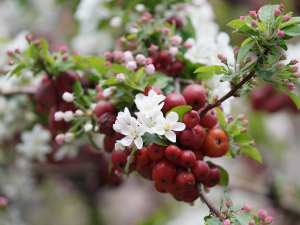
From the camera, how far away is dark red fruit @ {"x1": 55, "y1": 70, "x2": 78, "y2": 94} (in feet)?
2.48

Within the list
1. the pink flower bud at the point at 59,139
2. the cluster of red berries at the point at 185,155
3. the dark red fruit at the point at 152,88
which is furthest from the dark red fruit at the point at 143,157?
the pink flower bud at the point at 59,139

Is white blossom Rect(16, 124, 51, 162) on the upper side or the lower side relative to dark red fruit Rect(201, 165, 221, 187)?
lower

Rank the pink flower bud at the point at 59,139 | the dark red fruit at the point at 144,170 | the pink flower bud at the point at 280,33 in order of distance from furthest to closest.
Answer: the pink flower bud at the point at 59,139
the dark red fruit at the point at 144,170
the pink flower bud at the point at 280,33

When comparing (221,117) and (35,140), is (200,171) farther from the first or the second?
(35,140)

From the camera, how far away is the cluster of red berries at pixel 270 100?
1.42m

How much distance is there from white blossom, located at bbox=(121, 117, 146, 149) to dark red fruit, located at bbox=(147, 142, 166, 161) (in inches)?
1.1

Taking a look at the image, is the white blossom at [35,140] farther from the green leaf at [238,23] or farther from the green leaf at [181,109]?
the green leaf at [238,23]

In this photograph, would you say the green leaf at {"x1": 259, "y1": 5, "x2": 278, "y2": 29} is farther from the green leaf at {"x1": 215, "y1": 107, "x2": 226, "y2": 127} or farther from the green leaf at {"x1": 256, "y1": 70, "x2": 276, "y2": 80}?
the green leaf at {"x1": 215, "y1": 107, "x2": 226, "y2": 127}

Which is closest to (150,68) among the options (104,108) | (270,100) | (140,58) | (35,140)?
(140,58)

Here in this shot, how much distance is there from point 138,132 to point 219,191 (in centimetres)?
135

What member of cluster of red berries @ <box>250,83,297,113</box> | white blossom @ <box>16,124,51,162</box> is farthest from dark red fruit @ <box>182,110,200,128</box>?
cluster of red berries @ <box>250,83,297,113</box>

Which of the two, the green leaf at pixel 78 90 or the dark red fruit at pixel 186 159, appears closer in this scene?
the dark red fruit at pixel 186 159


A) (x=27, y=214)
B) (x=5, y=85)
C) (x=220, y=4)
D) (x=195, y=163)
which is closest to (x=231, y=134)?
(x=195, y=163)

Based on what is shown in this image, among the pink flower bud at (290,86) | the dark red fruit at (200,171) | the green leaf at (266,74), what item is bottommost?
the dark red fruit at (200,171)
